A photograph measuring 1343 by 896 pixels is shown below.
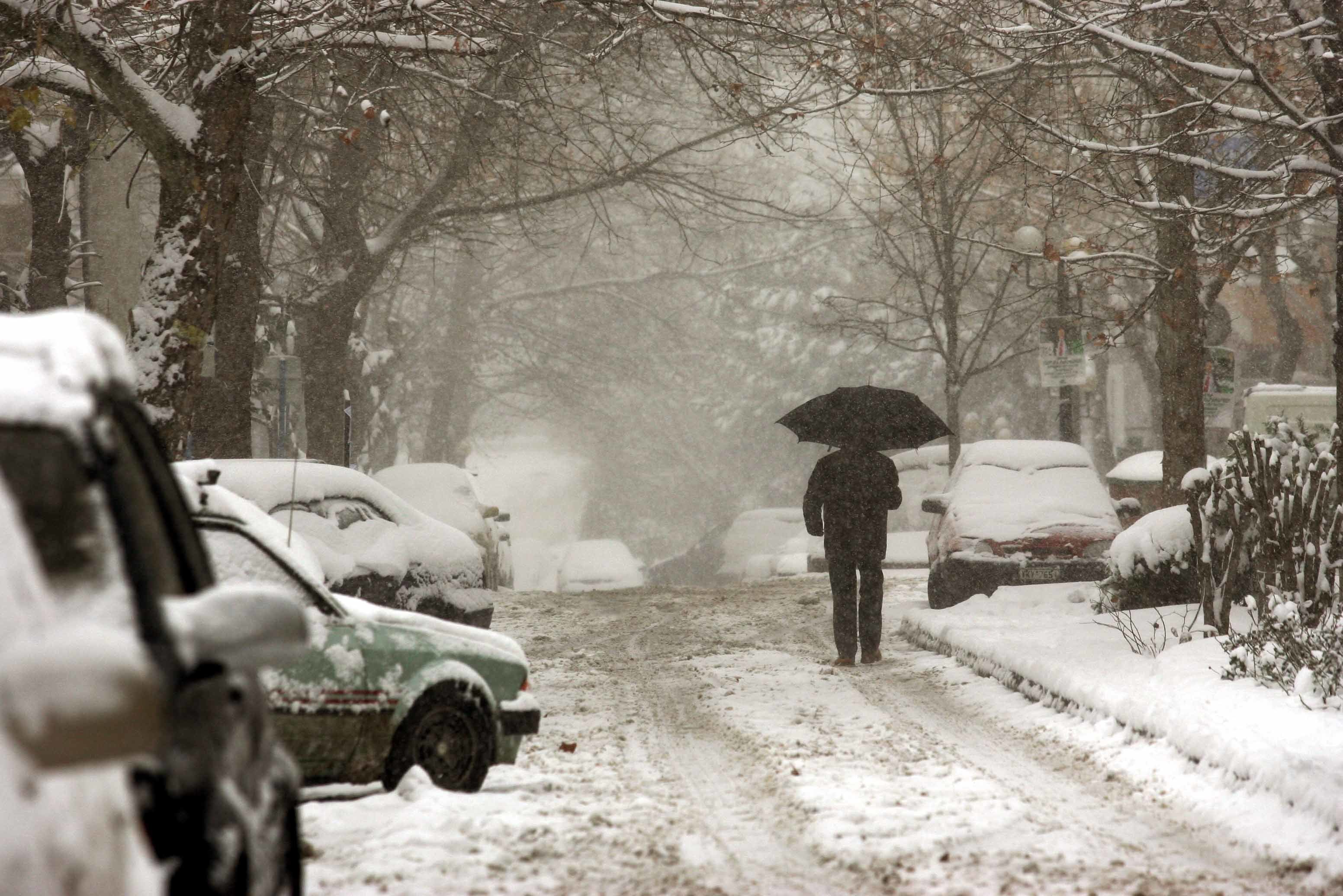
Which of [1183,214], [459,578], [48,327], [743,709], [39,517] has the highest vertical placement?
[1183,214]

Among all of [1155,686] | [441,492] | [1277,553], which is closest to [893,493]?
[1277,553]

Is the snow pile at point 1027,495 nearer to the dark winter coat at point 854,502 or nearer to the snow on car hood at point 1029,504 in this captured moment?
the snow on car hood at point 1029,504

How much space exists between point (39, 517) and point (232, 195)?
931 centimetres

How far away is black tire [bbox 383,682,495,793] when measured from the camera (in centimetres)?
682

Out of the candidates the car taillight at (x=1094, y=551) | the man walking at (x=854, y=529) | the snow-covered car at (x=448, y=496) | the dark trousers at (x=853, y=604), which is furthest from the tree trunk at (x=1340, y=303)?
the snow-covered car at (x=448, y=496)

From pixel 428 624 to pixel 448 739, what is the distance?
21.6 inches

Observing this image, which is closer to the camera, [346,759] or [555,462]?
[346,759]

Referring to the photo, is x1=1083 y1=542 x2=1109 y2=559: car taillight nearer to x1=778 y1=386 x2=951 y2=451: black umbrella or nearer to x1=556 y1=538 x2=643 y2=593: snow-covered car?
x1=778 y1=386 x2=951 y2=451: black umbrella

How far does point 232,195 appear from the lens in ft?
36.7

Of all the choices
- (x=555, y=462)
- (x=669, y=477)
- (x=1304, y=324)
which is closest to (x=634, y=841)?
(x=1304, y=324)

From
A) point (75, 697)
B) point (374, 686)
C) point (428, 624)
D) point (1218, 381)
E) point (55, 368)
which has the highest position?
point (1218, 381)

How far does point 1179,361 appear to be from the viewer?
50.9 feet

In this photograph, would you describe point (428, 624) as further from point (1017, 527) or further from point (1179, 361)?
point (1179, 361)

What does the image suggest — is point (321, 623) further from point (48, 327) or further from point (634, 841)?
point (48, 327)
